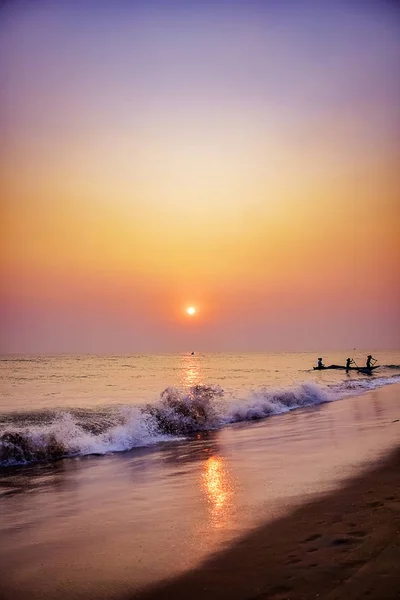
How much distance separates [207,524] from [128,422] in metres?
10.6

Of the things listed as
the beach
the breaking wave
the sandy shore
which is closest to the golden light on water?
the beach

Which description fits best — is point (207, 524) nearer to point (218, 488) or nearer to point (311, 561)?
point (311, 561)

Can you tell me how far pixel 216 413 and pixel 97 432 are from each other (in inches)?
258

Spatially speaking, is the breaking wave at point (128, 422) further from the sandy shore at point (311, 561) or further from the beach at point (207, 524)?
the sandy shore at point (311, 561)

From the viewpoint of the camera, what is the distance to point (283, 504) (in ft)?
22.9

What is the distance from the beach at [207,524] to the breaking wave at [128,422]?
4.47 feet

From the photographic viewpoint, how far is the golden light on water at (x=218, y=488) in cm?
670

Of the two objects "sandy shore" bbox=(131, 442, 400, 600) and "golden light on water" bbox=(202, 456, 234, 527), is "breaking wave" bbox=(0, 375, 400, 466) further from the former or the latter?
"sandy shore" bbox=(131, 442, 400, 600)

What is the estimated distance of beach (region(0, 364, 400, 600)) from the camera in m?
4.48

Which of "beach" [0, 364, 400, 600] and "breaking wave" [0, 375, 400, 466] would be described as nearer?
"beach" [0, 364, 400, 600]

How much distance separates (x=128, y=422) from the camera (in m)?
16.5

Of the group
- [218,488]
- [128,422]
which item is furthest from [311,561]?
[128,422]

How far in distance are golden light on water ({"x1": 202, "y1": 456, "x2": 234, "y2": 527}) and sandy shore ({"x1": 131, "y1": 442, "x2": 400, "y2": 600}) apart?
92cm

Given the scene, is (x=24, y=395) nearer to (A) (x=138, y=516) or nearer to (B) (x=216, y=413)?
(B) (x=216, y=413)
